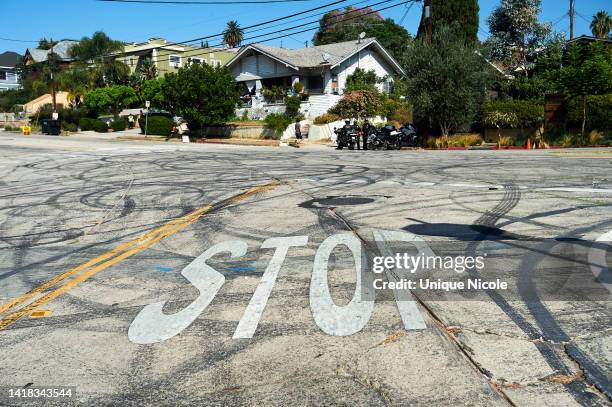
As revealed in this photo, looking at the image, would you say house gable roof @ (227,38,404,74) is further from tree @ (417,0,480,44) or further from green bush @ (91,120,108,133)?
green bush @ (91,120,108,133)

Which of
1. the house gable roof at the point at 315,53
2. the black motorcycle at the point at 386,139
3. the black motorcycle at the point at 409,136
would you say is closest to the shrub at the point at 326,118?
the house gable roof at the point at 315,53

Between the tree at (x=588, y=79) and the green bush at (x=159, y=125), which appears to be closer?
the tree at (x=588, y=79)

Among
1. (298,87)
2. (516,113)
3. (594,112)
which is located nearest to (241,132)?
(298,87)

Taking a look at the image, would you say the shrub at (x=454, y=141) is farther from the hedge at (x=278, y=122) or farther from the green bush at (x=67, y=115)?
the green bush at (x=67, y=115)

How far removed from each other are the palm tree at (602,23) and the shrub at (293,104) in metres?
32.8

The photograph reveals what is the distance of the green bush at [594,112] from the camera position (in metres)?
25.7

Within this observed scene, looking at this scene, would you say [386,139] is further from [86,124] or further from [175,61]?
[175,61]

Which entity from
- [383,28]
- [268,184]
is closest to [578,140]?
[268,184]

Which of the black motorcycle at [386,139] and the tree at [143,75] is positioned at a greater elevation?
the tree at [143,75]

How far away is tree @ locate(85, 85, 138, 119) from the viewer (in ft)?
202

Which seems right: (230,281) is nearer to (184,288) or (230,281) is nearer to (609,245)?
(184,288)

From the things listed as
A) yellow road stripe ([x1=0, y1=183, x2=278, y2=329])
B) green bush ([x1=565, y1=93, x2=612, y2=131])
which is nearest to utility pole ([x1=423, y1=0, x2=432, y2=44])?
green bush ([x1=565, y1=93, x2=612, y2=131])

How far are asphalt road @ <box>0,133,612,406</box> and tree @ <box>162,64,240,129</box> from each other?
3109 cm

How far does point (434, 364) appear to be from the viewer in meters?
3.90
